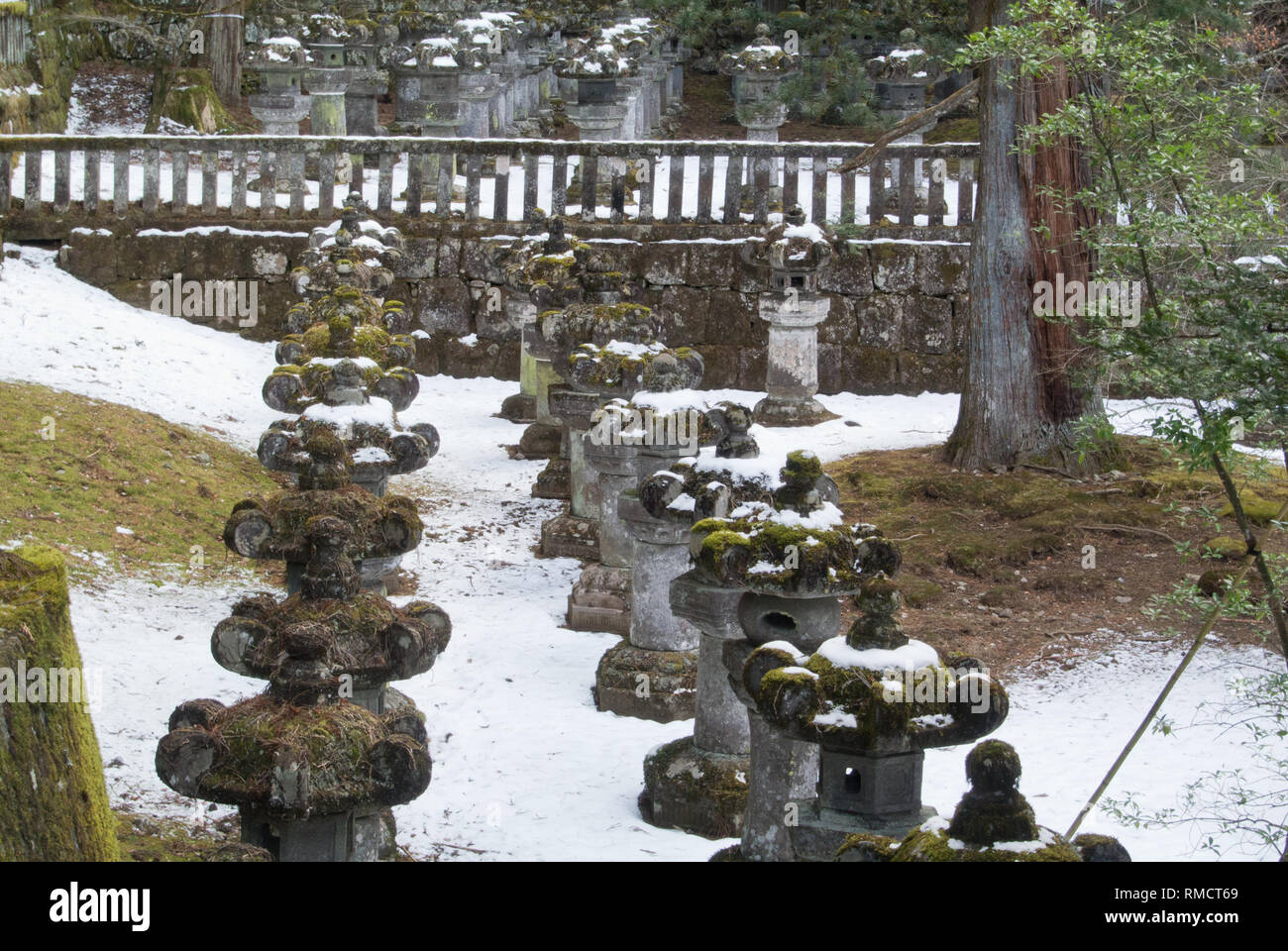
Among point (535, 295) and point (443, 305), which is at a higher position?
point (535, 295)

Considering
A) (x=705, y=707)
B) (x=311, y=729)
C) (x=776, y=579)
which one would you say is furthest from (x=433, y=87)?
(x=311, y=729)

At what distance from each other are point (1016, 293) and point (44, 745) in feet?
29.6

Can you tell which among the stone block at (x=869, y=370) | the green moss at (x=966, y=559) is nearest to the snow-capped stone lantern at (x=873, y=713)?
the green moss at (x=966, y=559)

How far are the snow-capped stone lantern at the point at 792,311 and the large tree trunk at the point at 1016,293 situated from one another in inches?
62.9

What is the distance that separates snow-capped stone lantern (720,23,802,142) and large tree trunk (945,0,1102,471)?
20.5ft

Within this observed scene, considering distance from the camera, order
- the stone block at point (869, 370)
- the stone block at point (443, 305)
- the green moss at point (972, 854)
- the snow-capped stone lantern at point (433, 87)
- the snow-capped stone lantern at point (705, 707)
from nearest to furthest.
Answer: the green moss at point (972, 854)
the snow-capped stone lantern at point (705, 707)
the stone block at point (869, 370)
the stone block at point (443, 305)
the snow-capped stone lantern at point (433, 87)

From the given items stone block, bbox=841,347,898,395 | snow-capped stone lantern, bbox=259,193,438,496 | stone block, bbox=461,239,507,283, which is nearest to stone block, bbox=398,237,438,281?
stone block, bbox=461,239,507,283

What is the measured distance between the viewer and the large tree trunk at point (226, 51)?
21.3 meters

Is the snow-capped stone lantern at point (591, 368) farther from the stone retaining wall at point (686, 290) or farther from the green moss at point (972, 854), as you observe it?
the green moss at point (972, 854)

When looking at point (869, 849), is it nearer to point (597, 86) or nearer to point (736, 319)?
point (736, 319)

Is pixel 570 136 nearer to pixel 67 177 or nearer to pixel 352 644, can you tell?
pixel 67 177

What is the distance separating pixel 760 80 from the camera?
18125 mm
